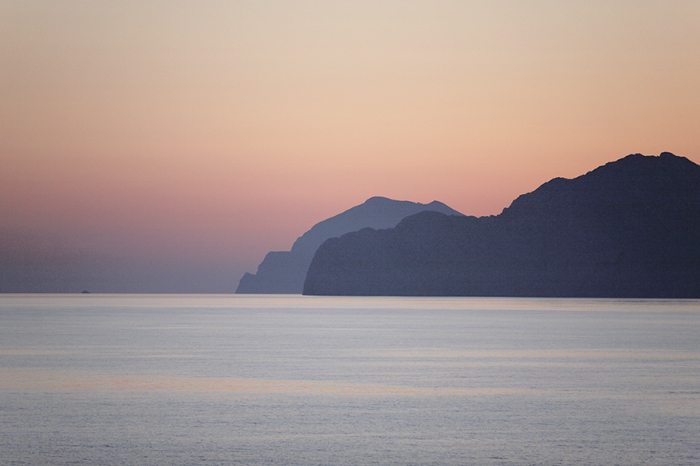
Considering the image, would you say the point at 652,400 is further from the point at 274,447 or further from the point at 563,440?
the point at 274,447

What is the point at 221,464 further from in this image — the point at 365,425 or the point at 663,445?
the point at 663,445

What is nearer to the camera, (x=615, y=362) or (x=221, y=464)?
(x=221, y=464)

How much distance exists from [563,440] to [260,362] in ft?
61.8

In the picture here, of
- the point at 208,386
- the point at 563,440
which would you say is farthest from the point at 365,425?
the point at 208,386

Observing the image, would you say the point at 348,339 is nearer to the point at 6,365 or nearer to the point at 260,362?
the point at 260,362

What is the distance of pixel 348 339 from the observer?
49750 mm

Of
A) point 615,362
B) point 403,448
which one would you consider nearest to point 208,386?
point 403,448

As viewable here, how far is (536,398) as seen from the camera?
22.0 meters

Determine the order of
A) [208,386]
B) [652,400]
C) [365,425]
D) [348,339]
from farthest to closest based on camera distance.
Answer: [348,339] < [208,386] < [652,400] < [365,425]

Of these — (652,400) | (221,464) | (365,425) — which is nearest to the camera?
(221,464)

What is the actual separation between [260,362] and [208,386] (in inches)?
333

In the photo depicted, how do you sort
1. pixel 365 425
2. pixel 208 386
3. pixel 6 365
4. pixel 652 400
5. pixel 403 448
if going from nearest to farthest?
1. pixel 403 448
2. pixel 365 425
3. pixel 652 400
4. pixel 208 386
5. pixel 6 365

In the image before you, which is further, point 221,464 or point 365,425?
point 365,425

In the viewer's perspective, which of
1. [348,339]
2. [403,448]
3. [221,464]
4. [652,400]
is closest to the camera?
[221,464]
